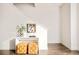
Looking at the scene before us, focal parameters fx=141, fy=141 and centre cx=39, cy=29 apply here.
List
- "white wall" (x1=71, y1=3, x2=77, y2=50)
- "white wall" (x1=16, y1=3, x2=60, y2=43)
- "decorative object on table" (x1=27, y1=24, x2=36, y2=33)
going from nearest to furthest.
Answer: "white wall" (x1=71, y1=3, x2=77, y2=50) → "decorative object on table" (x1=27, y1=24, x2=36, y2=33) → "white wall" (x1=16, y1=3, x2=60, y2=43)

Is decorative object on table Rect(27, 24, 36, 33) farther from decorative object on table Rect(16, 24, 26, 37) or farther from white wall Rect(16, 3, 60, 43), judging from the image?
white wall Rect(16, 3, 60, 43)

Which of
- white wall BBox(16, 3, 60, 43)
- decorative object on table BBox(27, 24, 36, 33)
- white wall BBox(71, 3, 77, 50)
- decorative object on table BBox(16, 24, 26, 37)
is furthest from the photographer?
white wall BBox(16, 3, 60, 43)

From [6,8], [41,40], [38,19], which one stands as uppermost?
[6,8]

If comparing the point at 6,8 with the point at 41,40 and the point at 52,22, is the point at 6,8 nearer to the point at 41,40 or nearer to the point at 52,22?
the point at 41,40

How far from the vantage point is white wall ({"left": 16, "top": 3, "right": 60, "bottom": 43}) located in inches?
294

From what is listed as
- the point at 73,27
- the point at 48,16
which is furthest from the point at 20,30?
the point at 73,27

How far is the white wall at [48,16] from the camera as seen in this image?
24.5ft

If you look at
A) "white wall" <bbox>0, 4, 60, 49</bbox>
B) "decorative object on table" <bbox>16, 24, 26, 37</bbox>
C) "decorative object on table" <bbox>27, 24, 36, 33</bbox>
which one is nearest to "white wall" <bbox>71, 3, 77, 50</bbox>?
"white wall" <bbox>0, 4, 60, 49</bbox>

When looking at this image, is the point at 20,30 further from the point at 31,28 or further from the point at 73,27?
the point at 73,27

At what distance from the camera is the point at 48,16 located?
309 inches

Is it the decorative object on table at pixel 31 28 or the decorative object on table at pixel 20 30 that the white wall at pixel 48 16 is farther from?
the decorative object on table at pixel 20 30

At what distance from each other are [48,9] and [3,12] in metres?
2.48
